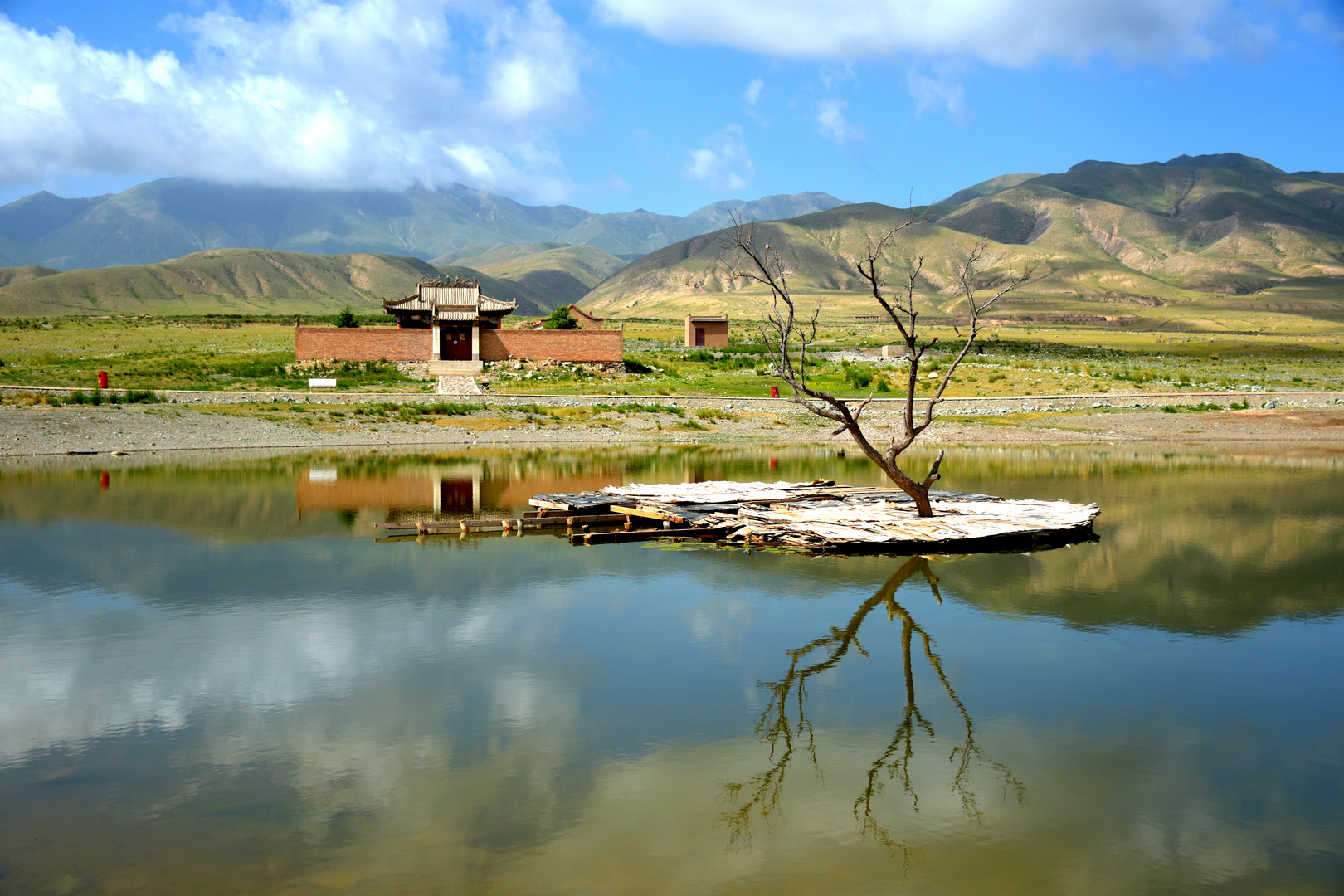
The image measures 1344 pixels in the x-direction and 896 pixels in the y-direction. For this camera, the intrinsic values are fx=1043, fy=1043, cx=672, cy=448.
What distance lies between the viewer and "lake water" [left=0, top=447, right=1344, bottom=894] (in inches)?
250

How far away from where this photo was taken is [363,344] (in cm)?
5331

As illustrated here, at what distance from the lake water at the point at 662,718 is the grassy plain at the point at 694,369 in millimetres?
29990

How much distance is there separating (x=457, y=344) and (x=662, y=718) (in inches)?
1896

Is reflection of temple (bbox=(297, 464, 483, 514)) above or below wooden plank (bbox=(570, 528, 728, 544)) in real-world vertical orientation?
above

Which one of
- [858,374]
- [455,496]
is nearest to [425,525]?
[455,496]

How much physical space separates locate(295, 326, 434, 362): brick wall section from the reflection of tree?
1808 inches

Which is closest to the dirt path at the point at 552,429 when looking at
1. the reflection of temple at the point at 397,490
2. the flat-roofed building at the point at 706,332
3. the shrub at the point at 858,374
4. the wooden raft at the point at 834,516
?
the reflection of temple at the point at 397,490

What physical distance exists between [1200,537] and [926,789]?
39.8 feet

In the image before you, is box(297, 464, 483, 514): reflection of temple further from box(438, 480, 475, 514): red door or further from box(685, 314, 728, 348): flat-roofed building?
box(685, 314, 728, 348): flat-roofed building

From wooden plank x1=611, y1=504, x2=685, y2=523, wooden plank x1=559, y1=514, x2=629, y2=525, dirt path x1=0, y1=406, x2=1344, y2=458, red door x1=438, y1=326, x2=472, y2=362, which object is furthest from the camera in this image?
red door x1=438, y1=326, x2=472, y2=362

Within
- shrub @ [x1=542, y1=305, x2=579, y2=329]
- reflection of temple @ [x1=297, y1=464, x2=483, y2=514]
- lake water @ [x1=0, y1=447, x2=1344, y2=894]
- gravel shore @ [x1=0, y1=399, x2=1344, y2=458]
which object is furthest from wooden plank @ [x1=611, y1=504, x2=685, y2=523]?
shrub @ [x1=542, y1=305, x2=579, y2=329]

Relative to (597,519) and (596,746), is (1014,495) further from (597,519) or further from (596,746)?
(596,746)

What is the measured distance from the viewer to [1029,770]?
762 centimetres

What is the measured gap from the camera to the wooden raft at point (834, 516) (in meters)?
15.9
